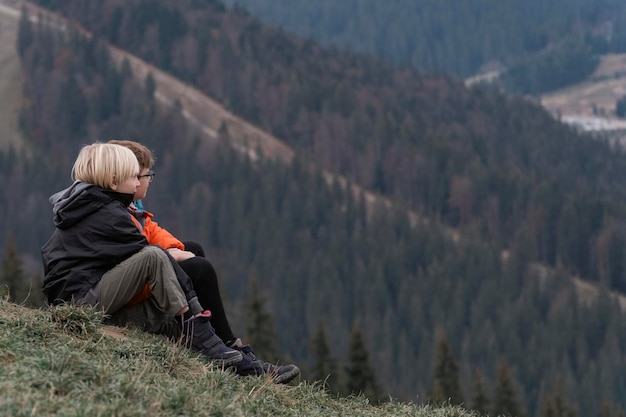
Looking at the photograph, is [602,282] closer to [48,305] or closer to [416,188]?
[416,188]

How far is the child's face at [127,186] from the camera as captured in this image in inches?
329

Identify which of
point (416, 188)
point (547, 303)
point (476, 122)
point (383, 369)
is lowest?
point (383, 369)

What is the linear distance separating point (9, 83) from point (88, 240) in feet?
472

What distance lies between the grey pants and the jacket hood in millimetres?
498

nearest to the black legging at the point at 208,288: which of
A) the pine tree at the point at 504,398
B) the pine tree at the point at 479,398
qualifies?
the pine tree at the point at 479,398

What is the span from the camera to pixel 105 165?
8289 mm

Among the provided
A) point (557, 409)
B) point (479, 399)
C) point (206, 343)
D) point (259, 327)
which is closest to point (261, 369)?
point (206, 343)

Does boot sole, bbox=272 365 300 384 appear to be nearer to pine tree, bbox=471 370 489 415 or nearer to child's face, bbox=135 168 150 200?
child's face, bbox=135 168 150 200

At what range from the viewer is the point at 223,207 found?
5108 inches

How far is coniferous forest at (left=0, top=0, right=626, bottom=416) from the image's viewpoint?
103 metres

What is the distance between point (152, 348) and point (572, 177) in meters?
164

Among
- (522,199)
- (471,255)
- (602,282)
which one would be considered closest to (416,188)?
(522,199)

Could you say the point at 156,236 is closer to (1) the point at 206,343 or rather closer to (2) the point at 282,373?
(1) the point at 206,343

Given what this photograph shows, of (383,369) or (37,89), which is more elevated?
(37,89)
